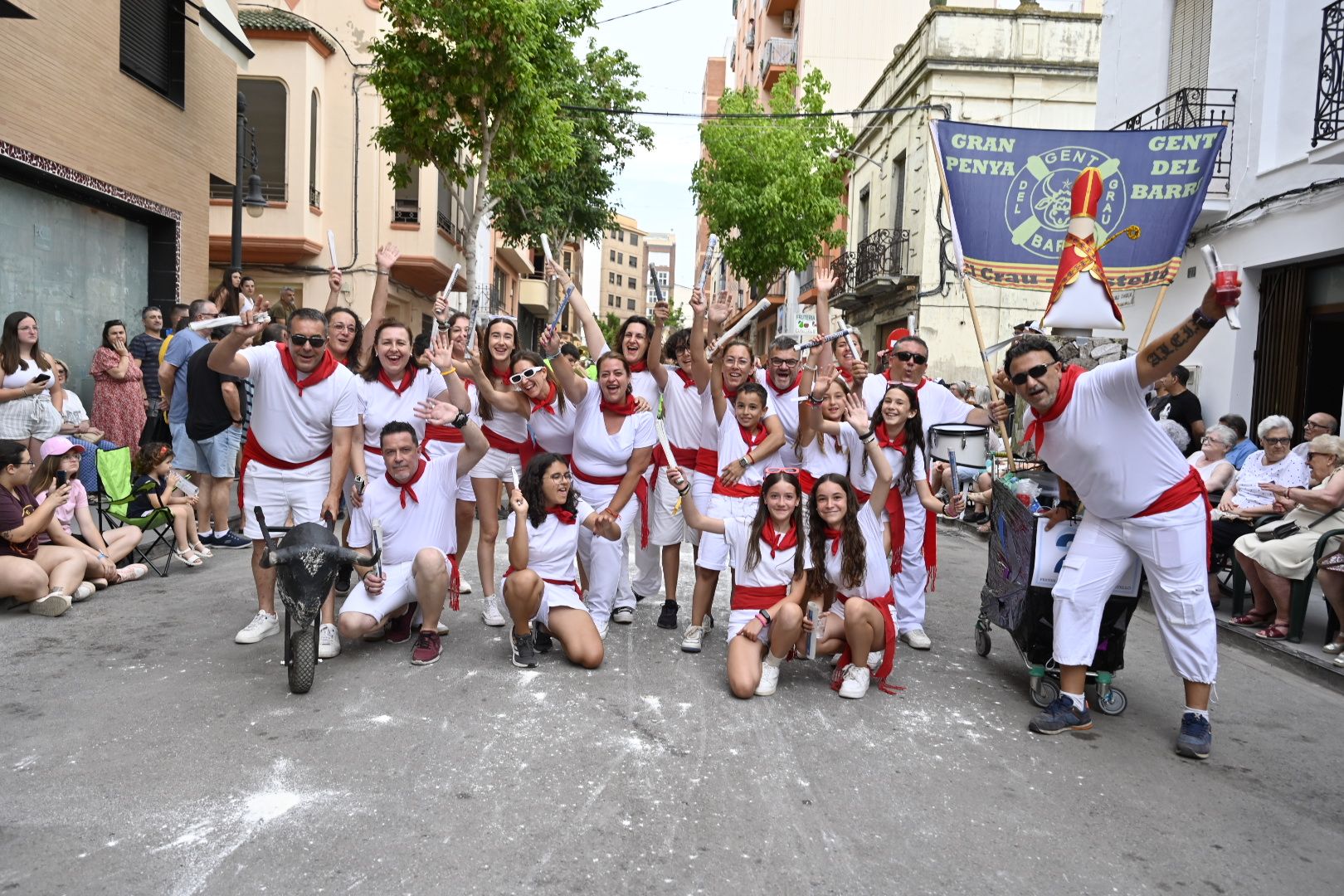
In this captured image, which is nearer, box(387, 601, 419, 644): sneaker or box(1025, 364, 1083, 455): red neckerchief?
box(1025, 364, 1083, 455): red neckerchief

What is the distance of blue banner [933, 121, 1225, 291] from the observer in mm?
8953

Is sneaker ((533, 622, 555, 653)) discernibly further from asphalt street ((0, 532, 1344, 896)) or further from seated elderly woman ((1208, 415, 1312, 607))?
seated elderly woman ((1208, 415, 1312, 607))

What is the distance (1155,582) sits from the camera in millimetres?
4789

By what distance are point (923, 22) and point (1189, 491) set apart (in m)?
19.1

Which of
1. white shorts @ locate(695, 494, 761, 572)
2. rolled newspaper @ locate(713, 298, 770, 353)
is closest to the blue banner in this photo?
rolled newspaper @ locate(713, 298, 770, 353)

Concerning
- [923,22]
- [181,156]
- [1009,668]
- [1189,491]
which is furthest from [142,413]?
[923,22]

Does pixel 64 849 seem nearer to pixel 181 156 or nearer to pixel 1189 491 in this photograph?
pixel 1189 491

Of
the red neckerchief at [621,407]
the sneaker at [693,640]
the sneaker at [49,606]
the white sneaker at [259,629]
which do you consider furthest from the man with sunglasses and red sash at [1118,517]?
the sneaker at [49,606]

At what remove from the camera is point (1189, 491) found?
15.5 ft

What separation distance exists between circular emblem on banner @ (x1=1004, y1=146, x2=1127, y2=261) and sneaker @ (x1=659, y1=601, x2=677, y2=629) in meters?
4.89

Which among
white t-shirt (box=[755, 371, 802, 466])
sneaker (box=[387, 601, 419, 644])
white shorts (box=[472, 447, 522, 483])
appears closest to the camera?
sneaker (box=[387, 601, 419, 644])

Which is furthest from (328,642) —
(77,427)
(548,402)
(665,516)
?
(77,427)

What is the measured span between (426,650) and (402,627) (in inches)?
20.6

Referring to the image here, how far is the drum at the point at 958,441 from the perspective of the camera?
679 centimetres
